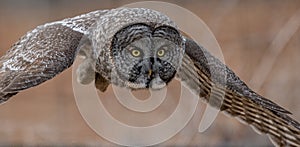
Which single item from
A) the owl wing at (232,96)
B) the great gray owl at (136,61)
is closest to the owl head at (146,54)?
the great gray owl at (136,61)

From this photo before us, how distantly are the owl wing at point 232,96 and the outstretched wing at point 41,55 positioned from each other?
0.61 meters

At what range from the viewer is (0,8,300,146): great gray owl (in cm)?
470

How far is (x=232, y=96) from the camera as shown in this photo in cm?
524

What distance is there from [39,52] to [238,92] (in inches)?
41.3

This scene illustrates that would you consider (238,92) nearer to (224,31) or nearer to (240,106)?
(240,106)

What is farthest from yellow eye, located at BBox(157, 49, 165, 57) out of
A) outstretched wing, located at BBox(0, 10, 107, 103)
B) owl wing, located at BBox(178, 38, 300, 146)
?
outstretched wing, located at BBox(0, 10, 107, 103)

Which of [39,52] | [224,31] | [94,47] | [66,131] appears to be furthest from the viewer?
[224,31]

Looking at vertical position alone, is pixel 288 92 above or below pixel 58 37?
below

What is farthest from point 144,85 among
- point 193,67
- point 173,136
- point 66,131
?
point 66,131

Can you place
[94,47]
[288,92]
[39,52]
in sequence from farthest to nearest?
[288,92] → [94,47] → [39,52]

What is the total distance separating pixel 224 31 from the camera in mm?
9766

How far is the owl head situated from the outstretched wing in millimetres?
244

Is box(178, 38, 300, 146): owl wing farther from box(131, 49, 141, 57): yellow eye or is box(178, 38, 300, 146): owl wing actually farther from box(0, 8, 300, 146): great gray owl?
box(131, 49, 141, 57): yellow eye

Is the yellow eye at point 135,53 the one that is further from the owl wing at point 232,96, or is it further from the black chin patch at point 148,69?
the owl wing at point 232,96
